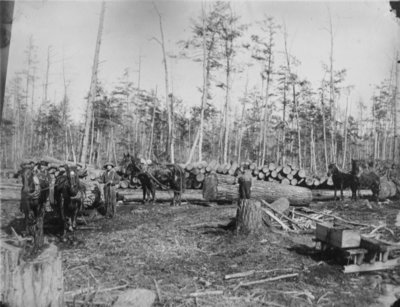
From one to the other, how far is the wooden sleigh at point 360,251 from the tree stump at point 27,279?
5409 mm

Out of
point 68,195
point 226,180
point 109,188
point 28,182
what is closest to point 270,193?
point 226,180

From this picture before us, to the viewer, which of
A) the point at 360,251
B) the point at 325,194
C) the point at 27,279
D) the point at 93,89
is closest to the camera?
the point at 27,279

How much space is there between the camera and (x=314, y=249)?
27.7 ft

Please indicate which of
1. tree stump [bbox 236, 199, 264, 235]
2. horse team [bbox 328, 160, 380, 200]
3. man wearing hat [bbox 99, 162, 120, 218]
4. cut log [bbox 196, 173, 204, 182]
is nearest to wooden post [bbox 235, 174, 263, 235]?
tree stump [bbox 236, 199, 264, 235]

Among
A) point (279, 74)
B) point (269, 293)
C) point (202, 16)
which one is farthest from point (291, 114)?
point (269, 293)

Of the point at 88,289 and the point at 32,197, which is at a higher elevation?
the point at 32,197

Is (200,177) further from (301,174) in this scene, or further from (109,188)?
(109,188)

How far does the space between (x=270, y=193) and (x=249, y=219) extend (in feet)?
19.5

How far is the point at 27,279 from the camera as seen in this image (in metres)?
4.00

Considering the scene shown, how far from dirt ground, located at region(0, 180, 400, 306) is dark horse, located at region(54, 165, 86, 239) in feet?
1.64

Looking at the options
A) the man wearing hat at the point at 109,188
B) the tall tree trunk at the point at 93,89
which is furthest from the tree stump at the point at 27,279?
the tall tree trunk at the point at 93,89

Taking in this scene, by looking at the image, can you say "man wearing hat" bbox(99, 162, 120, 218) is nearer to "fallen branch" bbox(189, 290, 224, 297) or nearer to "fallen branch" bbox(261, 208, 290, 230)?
"fallen branch" bbox(261, 208, 290, 230)

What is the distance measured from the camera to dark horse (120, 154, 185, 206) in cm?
1441

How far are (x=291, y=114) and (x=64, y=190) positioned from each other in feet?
110
